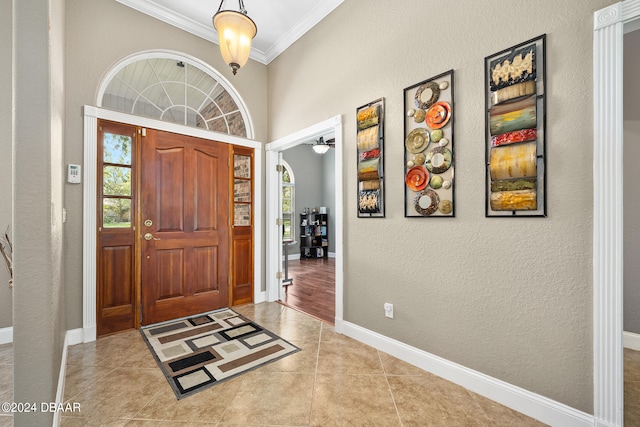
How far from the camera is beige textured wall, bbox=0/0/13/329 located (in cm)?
242

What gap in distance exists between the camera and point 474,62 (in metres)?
1.84

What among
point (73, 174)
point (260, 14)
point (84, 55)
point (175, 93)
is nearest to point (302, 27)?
point (260, 14)

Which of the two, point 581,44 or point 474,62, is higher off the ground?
Answer: point 474,62

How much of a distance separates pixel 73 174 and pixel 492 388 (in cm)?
369

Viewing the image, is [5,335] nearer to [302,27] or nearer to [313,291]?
[313,291]

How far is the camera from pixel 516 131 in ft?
5.36

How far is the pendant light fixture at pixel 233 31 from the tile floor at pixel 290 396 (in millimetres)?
2532

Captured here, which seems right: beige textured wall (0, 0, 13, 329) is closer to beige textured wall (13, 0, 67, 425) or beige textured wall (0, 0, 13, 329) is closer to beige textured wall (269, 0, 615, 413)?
beige textured wall (13, 0, 67, 425)

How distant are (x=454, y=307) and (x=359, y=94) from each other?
201cm

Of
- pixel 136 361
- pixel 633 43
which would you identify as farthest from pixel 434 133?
pixel 136 361

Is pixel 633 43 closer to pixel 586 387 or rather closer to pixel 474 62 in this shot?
pixel 474 62

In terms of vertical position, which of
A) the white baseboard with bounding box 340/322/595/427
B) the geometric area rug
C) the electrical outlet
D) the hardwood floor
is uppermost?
the electrical outlet

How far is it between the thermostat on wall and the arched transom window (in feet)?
2.33

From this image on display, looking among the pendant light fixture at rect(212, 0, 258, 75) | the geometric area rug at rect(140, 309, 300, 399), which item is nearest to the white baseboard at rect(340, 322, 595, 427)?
the geometric area rug at rect(140, 309, 300, 399)
